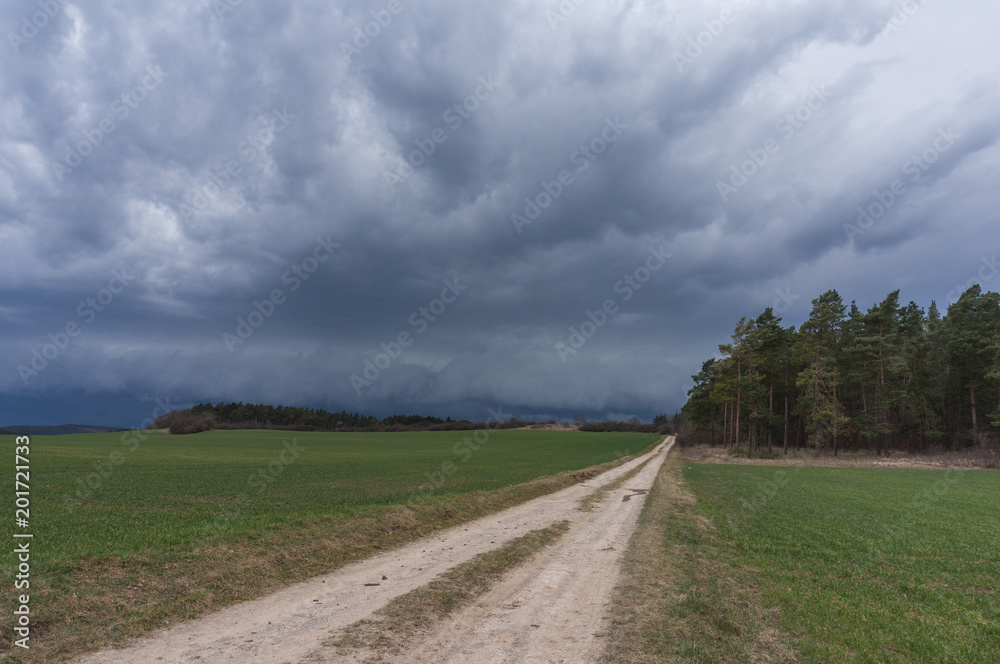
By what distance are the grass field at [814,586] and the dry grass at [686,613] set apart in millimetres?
40

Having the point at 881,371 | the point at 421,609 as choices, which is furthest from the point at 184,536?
the point at 881,371

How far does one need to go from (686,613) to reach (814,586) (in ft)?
18.8

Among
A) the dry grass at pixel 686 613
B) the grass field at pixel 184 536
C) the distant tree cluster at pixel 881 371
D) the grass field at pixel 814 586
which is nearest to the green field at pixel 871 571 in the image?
the grass field at pixel 814 586

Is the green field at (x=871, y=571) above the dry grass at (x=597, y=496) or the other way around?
above

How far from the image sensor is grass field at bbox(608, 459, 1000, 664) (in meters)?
9.36

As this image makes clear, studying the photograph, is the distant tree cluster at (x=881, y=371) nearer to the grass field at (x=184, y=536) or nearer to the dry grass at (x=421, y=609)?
the grass field at (x=184, y=536)

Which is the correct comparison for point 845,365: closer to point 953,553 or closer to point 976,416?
point 976,416

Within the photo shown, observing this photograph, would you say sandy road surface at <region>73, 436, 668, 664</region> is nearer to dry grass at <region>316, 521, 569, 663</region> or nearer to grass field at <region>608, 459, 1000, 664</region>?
dry grass at <region>316, 521, 569, 663</region>

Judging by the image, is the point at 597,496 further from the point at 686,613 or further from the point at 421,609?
the point at 421,609

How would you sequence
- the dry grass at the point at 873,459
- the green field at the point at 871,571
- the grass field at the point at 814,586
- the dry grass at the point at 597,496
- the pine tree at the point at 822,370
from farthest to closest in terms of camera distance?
the pine tree at the point at 822,370, the dry grass at the point at 873,459, the dry grass at the point at 597,496, the green field at the point at 871,571, the grass field at the point at 814,586

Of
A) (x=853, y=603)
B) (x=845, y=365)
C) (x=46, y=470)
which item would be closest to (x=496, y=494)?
(x=853, y=603)

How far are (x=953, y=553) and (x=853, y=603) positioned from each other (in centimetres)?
1067

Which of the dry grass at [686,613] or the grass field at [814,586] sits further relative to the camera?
the grass field at [814,586]

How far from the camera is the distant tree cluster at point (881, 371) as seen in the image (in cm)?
8019
